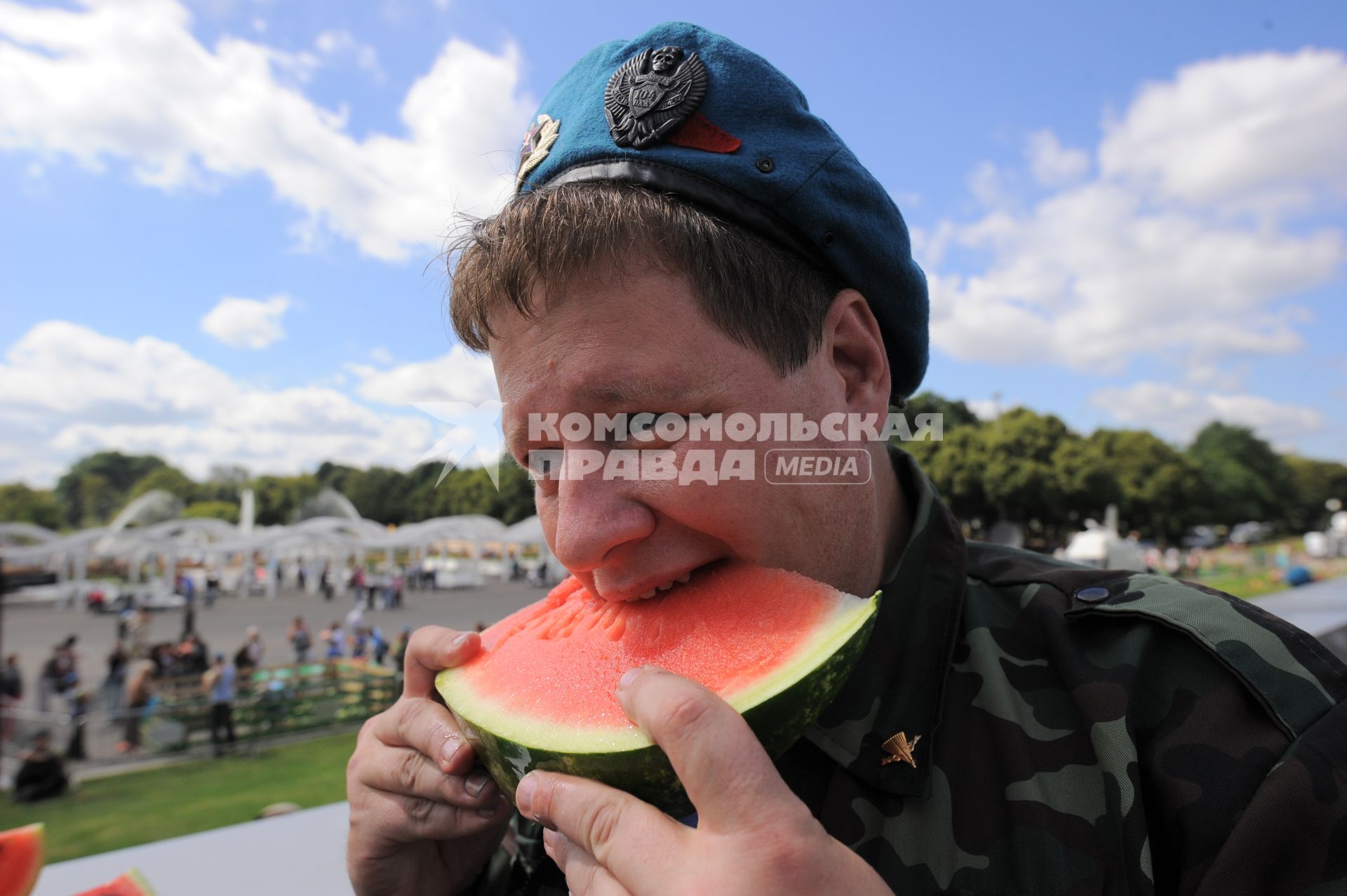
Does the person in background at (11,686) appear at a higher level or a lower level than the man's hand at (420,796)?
lower

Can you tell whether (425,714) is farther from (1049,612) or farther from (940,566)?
(1049,612)

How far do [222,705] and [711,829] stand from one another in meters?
13.1

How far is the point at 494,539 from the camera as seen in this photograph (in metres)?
33.1

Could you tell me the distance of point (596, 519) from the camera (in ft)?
3.79

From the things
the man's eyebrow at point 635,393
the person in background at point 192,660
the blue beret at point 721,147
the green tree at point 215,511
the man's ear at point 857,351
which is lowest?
the green tree at point 215,511

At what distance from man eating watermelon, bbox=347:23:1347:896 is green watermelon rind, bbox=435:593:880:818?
0.06 m

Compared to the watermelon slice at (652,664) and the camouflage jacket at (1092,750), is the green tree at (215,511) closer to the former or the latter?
the watermelon slice at (652,664)

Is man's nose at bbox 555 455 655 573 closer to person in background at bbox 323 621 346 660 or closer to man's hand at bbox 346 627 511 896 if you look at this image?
man's hand at bbox 346 627 511 896

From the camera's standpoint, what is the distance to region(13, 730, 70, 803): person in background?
30.5ft

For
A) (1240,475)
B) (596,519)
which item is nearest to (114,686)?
(596,519)

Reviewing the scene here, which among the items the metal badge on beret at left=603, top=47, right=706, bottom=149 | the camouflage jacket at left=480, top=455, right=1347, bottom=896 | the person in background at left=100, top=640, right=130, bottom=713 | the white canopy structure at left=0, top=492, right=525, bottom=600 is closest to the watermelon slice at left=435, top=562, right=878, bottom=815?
the camouflage jacket at left=480, top=455, right=1347, bottom=896

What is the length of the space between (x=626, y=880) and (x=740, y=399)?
67 centimetres

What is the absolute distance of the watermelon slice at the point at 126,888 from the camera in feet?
5.79

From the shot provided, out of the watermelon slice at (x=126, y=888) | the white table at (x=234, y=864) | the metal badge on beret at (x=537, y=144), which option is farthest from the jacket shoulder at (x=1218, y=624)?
the watermelon slice at (x=126, y=888)
